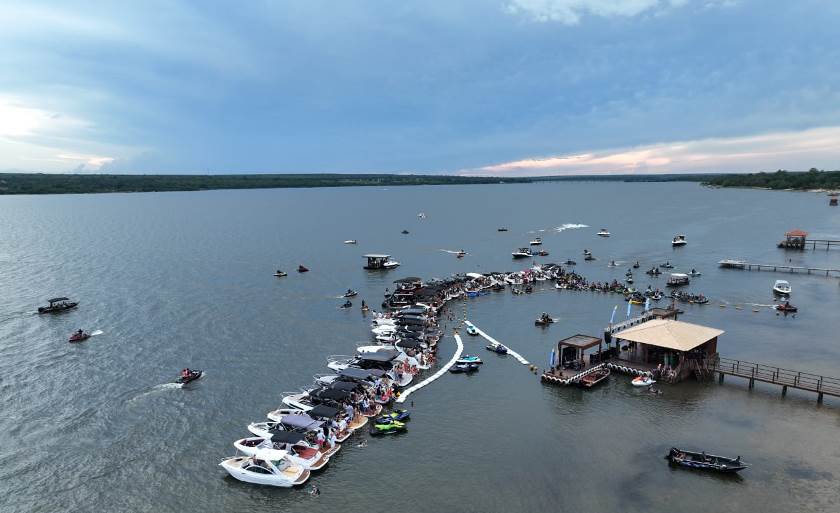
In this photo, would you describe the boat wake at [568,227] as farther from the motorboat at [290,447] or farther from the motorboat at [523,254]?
A: the motorboat at [290,447]

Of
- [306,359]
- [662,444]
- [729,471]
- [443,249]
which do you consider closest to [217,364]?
[306,359]

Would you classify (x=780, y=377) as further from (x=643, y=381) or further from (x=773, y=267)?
(x=773, y=267)

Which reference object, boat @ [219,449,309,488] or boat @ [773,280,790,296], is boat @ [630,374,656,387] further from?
boat @ [773,280,790,296]

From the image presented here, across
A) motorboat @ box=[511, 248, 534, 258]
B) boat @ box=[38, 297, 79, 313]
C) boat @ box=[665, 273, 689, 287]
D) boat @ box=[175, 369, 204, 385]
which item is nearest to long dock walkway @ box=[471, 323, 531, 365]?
boat @ box=[175, 369, 204, 385]

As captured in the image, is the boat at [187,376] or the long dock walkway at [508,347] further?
the long dock walkway at [508,347]

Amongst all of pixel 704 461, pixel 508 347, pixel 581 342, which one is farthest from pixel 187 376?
pixel 704 461

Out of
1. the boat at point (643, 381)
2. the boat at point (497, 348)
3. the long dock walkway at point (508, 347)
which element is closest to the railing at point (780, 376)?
the boat at point (643, 381)
